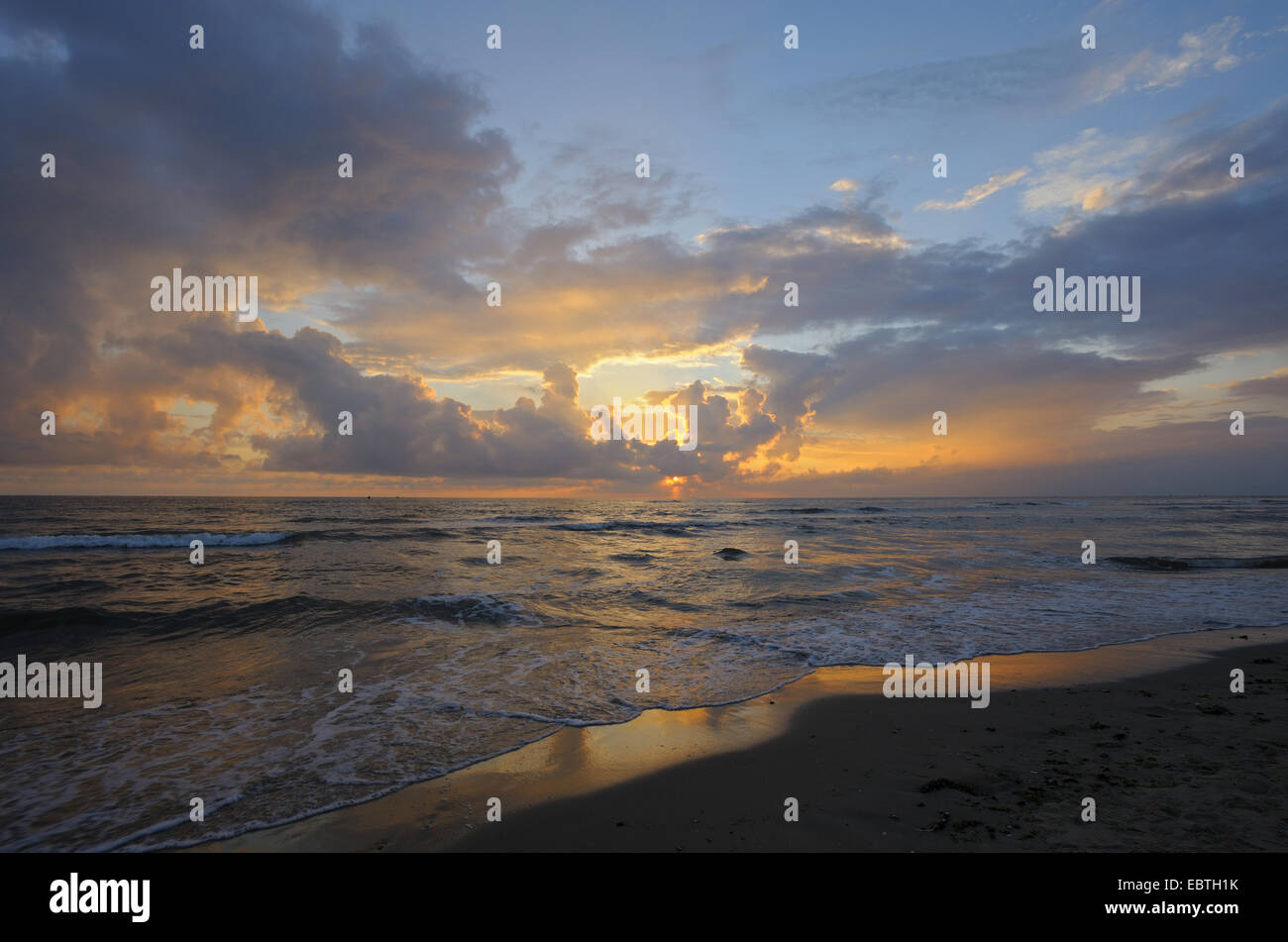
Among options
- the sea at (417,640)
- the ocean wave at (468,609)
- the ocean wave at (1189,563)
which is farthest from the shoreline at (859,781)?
the ocean wave at (1189,563)

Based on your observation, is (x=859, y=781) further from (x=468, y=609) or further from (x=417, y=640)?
(x=468, y=609)

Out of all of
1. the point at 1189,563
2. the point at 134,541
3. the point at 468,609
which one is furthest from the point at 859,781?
the point at 134,541

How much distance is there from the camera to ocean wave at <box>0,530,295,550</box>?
31.4 meters

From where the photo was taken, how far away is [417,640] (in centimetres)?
1248

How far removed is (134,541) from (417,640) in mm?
32446

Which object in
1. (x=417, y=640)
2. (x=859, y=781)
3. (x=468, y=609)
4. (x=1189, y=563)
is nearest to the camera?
(x=859, y=781)

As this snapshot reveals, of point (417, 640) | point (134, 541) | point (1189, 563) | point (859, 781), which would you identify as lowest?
point (1189, 563)

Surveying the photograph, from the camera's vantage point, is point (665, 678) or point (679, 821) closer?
point (679, 821)

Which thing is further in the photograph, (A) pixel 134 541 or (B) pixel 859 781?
(A) pixel 134 541

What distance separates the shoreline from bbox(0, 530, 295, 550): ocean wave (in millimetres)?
35622
